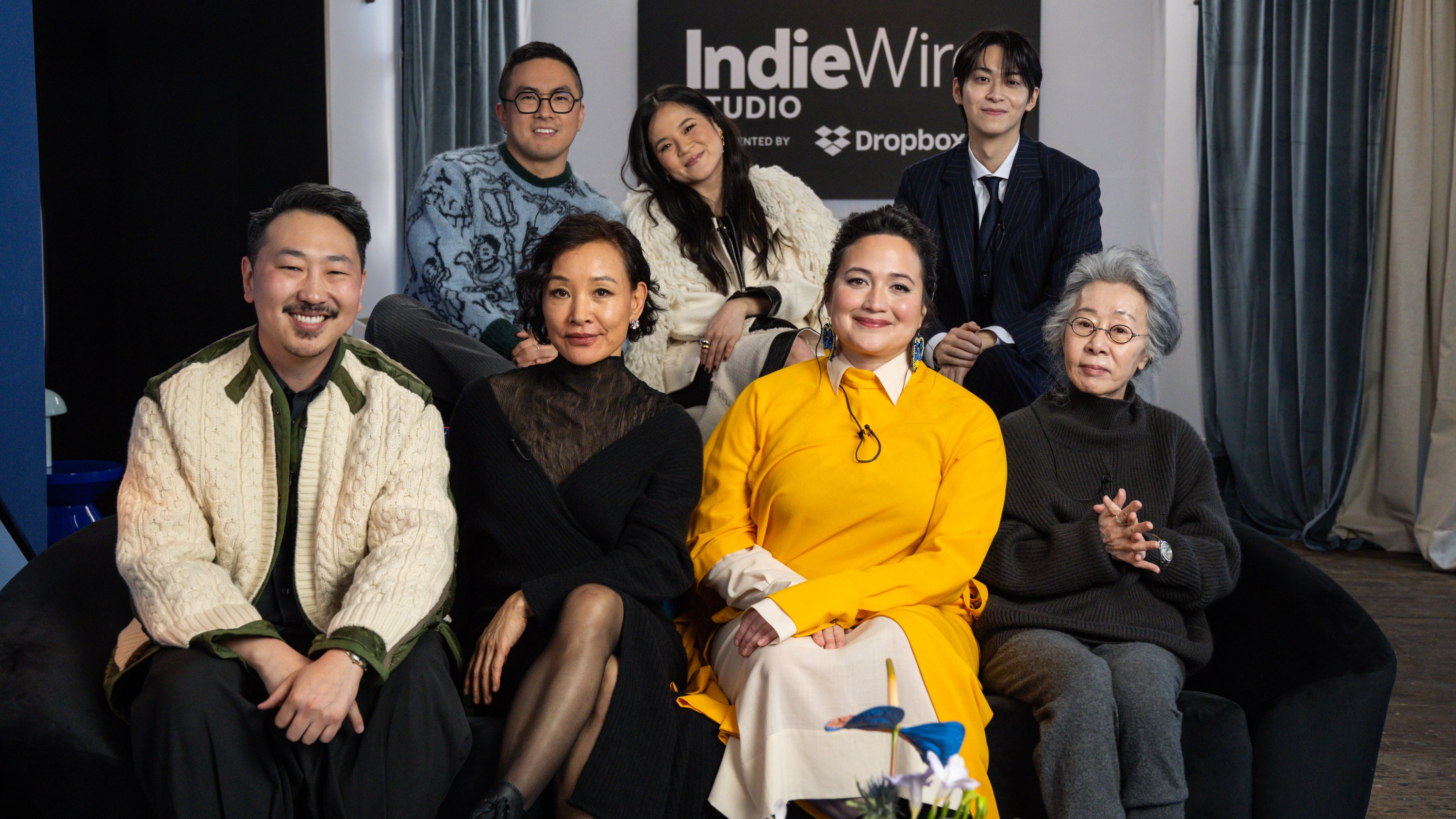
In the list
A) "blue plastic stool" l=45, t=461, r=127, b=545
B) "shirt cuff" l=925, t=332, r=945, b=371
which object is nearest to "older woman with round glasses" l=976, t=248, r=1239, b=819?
"shirt cuff" l=925, t=332, r=945, b=371

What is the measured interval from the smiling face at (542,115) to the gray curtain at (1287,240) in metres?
3.21

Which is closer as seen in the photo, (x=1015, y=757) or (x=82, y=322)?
(x=1015, y=757)

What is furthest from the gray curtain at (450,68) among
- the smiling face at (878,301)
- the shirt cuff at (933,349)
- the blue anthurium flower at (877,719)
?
the blue anthurium flower at (877,719)

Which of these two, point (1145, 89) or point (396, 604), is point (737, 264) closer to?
point (396, 604)

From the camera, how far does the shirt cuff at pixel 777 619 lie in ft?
5.80

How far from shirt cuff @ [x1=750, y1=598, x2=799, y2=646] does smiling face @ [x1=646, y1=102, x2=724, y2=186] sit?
1.47 metres

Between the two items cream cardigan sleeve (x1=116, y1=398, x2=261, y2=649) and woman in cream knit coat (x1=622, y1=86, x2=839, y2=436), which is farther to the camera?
woman in cream knit coat (x1=622, y1=86, x2=839, y2=436)

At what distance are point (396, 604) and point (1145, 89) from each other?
15.7 feet

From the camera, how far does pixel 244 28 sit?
3.94 metres

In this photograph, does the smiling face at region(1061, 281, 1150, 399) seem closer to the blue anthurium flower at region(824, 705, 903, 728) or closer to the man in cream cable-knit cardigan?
the man in cream cable-knit cardigan

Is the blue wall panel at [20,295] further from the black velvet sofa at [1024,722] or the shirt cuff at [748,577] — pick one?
the shirt cuff at [748,577]

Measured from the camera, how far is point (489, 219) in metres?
3.00

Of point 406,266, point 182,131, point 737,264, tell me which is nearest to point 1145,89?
point 737,264

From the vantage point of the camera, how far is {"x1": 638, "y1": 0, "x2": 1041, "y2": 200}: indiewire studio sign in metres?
5.28
